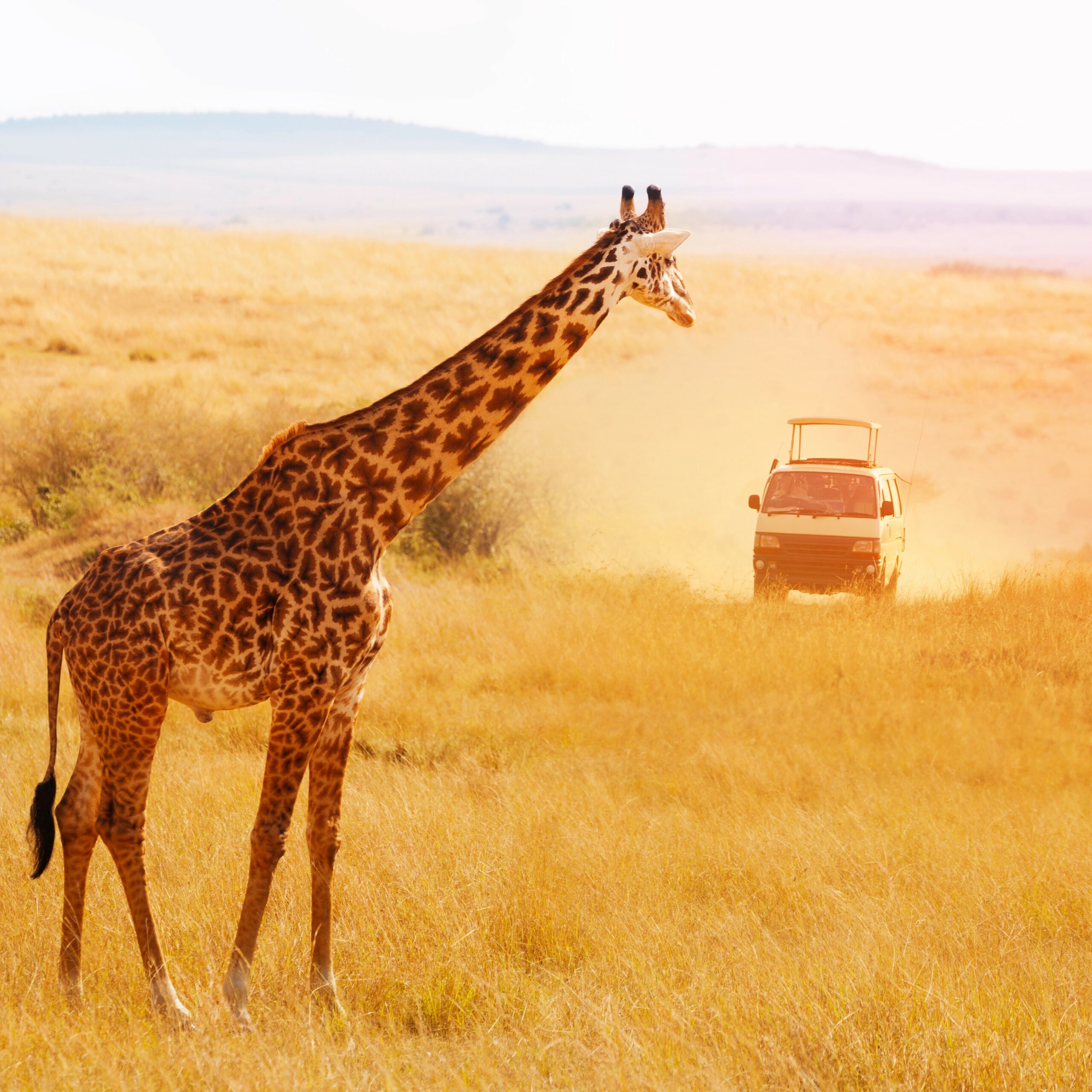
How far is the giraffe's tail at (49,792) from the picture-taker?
4.85m

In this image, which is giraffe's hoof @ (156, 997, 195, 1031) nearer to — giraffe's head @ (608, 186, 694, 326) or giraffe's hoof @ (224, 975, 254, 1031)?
giraffe's hoof @ (224, 975, 254, 1031)

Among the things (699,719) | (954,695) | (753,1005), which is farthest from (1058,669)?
(753,1005)

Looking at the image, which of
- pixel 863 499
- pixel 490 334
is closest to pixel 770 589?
pixel 863 499

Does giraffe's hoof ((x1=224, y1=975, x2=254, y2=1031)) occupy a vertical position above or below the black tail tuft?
below

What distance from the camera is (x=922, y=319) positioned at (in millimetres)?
53219

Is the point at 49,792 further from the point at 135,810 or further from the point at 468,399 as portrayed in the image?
the point at 468,399

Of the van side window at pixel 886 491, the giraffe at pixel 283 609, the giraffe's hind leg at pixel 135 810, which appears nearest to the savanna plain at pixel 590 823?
the giraffe's hind leg at pixel 135 810

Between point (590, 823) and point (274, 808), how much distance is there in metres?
2.82

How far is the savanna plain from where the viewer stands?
442cm

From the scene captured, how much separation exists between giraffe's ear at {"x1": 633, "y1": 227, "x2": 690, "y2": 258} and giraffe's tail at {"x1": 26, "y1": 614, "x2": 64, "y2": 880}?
2803mm

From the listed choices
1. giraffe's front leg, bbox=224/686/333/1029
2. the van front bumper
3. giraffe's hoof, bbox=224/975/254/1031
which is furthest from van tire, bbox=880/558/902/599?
giraffe's hoof, bbox=224/975/254/1031

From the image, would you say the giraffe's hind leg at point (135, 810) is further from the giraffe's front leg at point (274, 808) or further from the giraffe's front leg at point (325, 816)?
the giraffe's front leg at point (325, 816)

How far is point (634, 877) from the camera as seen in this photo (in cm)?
618

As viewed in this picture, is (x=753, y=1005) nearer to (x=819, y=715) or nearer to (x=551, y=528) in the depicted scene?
(x=819, y=715)
